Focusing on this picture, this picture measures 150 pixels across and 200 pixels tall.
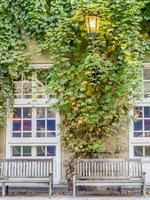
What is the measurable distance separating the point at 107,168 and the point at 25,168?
1871 mm

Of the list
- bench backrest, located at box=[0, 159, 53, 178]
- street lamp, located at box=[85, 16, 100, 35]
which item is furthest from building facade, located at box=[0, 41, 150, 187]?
street lamp, located at box=[85, 16, 100, 35]

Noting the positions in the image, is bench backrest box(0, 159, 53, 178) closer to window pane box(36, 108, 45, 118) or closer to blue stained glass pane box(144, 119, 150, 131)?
window pane box(36, 108, 45, 118)

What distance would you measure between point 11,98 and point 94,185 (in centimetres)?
307

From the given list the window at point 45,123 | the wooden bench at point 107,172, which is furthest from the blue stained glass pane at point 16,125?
the wooden bench at point 107,172

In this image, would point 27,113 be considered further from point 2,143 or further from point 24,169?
point 24,169

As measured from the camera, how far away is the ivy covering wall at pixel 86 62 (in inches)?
380

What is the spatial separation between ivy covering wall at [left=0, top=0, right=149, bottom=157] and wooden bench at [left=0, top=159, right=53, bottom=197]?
80 centimetres

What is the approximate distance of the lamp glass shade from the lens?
930 centimetres

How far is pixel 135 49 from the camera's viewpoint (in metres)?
9.81

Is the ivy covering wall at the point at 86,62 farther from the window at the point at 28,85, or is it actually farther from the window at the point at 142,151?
the window at the point at 142,151

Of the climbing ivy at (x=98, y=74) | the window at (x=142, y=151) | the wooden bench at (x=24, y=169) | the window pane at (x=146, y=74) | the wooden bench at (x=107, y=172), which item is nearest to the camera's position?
the wooden bench at (x=107, y=172)

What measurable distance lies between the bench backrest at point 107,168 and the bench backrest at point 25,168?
0.67m

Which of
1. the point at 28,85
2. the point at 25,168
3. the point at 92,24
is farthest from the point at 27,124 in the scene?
the point at 92,24

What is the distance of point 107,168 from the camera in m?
9.40
